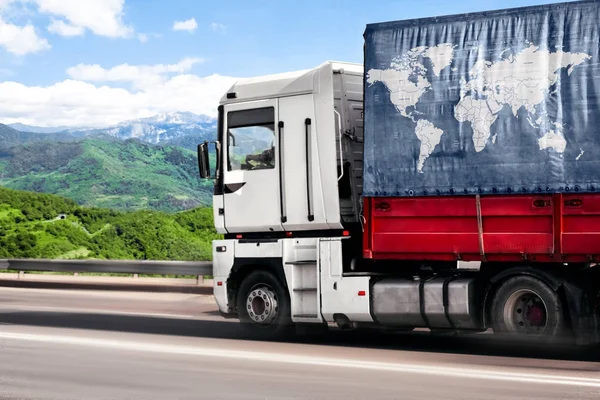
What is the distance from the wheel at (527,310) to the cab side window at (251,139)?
3.68 m

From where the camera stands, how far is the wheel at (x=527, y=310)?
1120 cm

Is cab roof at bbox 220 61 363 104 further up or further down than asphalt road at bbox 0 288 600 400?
further up

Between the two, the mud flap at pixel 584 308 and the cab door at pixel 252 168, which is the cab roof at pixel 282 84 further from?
the mud flap at pixel 584 308

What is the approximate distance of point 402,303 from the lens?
1246 centimetres

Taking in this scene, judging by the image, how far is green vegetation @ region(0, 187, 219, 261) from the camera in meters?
51.2

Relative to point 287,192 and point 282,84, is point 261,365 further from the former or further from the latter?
point 282,84

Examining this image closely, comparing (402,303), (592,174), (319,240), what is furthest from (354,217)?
(592,174)

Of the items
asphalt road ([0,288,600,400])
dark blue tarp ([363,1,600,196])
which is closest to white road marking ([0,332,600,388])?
asphalt road ([0,288,600,400])

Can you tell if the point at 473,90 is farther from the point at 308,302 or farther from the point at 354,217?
the point at 308,302

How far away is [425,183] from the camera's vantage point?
12195mm

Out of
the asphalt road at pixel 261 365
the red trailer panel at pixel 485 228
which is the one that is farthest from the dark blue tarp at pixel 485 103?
the asphalt road at pixel 261 365

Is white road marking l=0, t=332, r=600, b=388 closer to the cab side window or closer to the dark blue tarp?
the dark blue tarp

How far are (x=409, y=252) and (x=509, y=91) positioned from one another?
225 centimetres

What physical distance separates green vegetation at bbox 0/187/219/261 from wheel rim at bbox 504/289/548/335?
31.9 m
